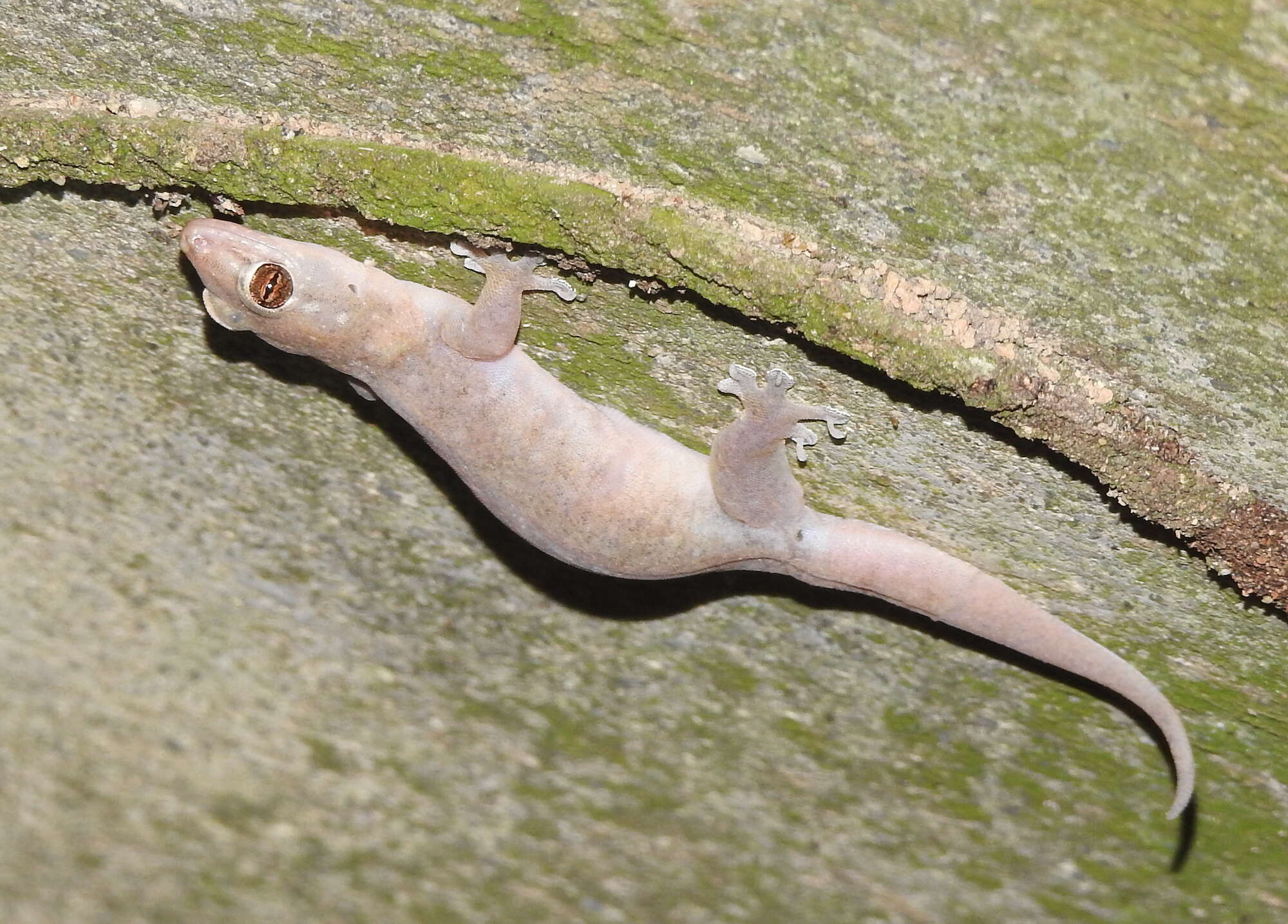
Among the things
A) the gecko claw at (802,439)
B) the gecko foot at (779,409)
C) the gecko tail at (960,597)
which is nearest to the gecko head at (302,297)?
the gecko foot at (779,409)

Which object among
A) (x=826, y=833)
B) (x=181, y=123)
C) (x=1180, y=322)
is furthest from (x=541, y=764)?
(x=1180, y=322)

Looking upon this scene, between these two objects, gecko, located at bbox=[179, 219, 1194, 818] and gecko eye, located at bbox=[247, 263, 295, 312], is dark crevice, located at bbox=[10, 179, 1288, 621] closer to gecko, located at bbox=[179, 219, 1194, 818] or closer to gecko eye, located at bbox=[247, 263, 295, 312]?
gecko, located at bbox=[179, 219, 1194, 818]

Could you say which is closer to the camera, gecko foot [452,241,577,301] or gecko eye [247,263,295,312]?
gecko eye [247,263,295,312]

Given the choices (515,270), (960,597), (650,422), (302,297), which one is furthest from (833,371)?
(302,297)

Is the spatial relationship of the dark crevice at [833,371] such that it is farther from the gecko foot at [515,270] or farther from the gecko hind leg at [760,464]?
the gecko hind leg at [760,464]

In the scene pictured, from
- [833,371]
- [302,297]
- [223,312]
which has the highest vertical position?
[833,371]

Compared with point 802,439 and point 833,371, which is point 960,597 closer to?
point 802,439

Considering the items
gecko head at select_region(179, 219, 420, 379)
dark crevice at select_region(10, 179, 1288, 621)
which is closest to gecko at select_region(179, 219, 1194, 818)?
gecko head at select_region(179, 219, 420, 379)
